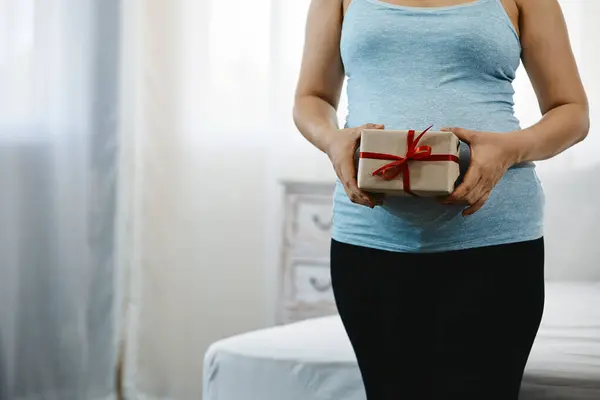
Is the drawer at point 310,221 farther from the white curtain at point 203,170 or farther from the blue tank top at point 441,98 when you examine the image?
the blue tank top at point 441,98

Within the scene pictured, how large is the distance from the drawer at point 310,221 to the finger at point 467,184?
61.8 inches

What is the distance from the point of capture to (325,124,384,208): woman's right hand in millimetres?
978

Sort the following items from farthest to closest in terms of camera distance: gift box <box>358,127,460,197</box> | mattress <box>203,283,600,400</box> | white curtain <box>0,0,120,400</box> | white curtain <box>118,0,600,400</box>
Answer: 1. white curtain <box>118,0,600,400</box>
2. white curtain <box>0,0,120,400</box>
3. mattress <box>203,283,600,400</box>
4. gift box <box>358,127,460,197</box>

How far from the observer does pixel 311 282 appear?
2.53m

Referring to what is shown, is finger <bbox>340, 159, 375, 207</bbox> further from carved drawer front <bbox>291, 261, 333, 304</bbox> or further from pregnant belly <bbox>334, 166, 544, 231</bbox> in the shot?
carved drawer front <bbox>291, 261, 333, 304</bbox>

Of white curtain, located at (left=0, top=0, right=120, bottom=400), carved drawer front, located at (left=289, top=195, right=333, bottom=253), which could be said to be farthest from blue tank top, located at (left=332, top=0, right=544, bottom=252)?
white curtain, located at (left=0, top=0, right=120, bottom=400)

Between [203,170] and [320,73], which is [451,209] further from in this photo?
[203,170]

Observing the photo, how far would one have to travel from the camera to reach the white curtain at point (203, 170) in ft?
8.73

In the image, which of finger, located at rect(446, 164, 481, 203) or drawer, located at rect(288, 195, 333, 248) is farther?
drawer, located at rect(288, 195, 333, 248)

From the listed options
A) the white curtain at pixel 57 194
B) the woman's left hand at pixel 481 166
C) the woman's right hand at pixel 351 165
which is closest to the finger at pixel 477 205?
the woman's left hand at pixel 481 166

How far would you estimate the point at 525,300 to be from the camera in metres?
1.01

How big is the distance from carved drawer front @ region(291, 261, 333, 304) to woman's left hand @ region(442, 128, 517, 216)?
5.18 feet

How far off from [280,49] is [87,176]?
28.3 inches

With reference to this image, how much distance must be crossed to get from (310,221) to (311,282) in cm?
18
